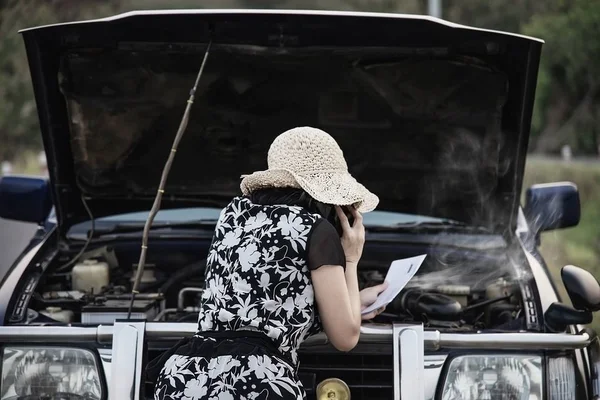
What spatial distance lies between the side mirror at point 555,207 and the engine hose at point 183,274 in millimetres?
1758

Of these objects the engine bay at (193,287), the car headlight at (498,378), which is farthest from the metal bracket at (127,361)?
the car headlight at (498,378)

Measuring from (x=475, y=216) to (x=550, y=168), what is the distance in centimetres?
1928

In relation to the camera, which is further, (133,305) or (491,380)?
(133,305)

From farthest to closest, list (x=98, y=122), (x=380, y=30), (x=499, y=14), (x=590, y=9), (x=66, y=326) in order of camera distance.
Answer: (x=499, y=14) → (x=590, y=9) → (x=98, y=122) → (x=380, y=30) → (x=66, y=326)

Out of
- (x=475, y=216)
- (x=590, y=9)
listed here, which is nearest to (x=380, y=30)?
(x=475, y=216)

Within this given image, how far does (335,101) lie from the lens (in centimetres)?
523

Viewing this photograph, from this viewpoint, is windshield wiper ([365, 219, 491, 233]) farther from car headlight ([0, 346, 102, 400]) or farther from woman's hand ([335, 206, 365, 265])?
car headlight ([0, 346, 102, 400])

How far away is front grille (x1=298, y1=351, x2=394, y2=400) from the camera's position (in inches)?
157

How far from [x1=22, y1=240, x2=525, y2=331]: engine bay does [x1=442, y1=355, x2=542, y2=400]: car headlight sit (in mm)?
268

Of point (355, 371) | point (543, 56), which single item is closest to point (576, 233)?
point (355, 371)

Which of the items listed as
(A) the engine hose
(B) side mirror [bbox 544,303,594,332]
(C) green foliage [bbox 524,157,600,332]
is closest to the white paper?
(B) side mirror [bbox 544,303,594,332]

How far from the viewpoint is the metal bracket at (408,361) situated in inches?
149

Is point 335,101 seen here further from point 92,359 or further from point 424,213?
point 92,359

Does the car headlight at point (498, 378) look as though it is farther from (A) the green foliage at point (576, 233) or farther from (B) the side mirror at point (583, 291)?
(A) the green foliage at point (576, 233)
